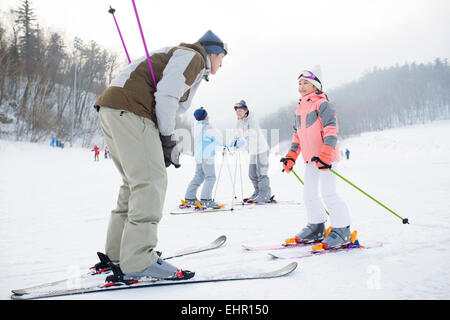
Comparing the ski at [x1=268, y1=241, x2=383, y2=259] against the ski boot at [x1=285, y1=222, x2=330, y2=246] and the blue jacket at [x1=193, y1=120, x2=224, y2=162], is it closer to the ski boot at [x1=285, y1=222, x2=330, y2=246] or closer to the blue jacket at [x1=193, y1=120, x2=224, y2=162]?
the ski boot at [x1=285, y1=222, x2=330, y2=246]

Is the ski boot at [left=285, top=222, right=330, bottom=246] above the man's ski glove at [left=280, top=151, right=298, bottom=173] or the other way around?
the other way around

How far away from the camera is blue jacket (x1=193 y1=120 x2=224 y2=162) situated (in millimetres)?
5335

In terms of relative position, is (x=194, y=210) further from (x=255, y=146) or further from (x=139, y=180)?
(x=139, y=180)

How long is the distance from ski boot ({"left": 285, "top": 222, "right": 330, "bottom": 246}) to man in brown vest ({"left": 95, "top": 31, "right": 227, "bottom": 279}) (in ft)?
4.63

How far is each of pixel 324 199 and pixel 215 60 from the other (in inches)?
66.0

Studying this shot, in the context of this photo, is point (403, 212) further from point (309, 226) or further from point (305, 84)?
point (305, 84)

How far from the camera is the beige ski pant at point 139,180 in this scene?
173cm

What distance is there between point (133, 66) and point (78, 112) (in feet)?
141

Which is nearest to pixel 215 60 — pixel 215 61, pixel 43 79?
pixel 215 61

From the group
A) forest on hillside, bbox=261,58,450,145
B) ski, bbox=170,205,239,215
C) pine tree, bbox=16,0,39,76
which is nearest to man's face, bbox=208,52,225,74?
ski, bbox=170,205,239,215

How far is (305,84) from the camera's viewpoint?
298cm

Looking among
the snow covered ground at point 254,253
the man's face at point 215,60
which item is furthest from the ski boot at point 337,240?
the man's face at point 215,60

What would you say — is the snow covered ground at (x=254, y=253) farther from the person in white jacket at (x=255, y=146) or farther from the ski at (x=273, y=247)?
the person in white jacket at (x=255, y=146)
